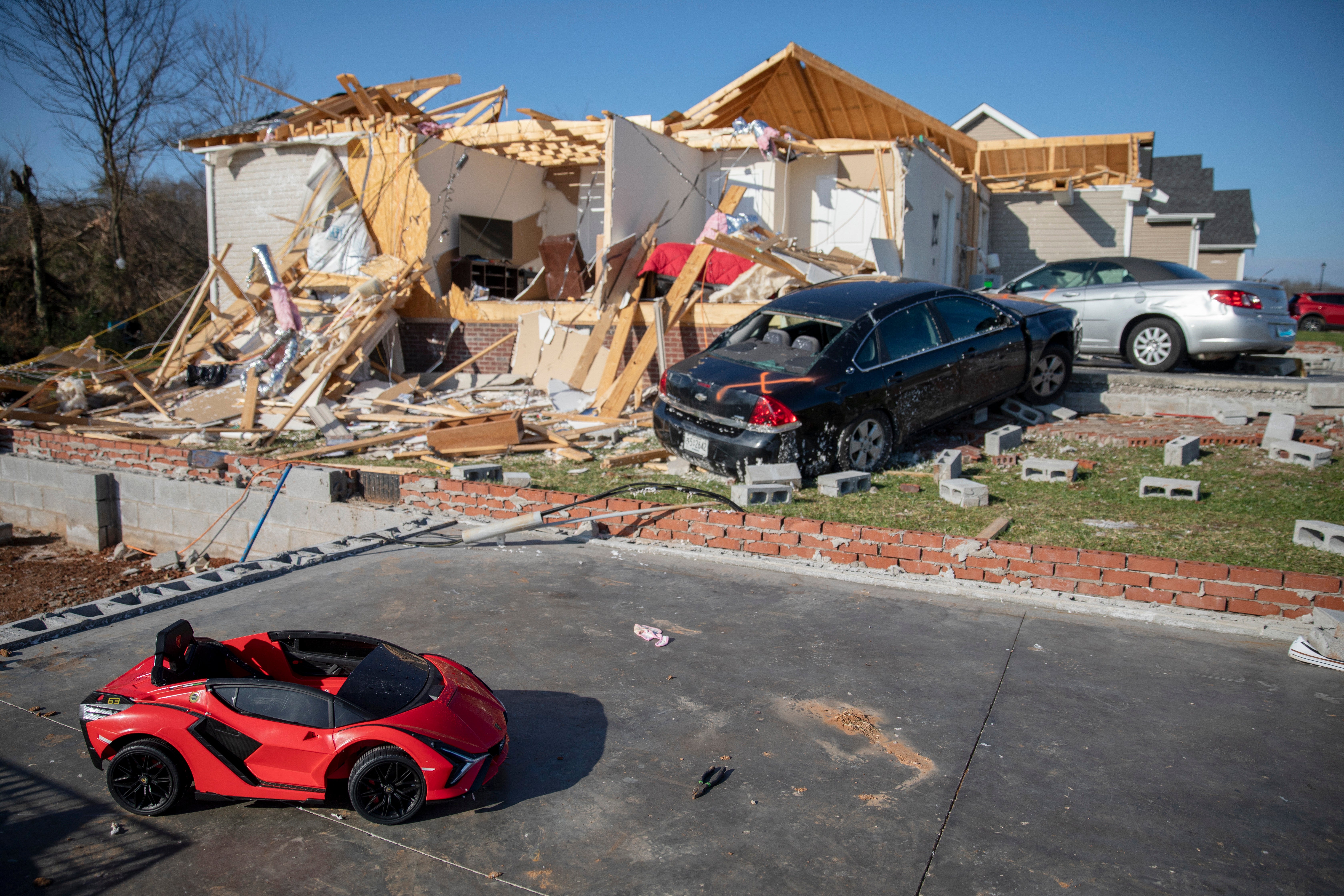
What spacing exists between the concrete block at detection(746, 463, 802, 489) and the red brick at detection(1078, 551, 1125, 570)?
2267 mm

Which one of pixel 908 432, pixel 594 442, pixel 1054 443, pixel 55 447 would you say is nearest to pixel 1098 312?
pixel 1054 443

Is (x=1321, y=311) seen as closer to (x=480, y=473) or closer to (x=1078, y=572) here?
(x=1078, y=572)

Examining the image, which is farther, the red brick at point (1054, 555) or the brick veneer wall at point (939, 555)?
the red brick at point (1054, 555)

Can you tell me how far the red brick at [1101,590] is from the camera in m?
5.12

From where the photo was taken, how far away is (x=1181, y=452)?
25.1 feet

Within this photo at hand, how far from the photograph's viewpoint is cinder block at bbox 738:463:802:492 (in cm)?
→ 673

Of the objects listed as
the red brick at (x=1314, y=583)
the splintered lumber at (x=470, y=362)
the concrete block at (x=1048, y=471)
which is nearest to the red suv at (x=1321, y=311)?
the concrete block at (x=1048, y=471)

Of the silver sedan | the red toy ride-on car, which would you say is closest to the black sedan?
the silver sedan

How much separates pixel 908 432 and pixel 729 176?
32.1 feet

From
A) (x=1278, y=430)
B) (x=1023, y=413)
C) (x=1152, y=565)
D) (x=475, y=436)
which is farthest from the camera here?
(x=1023, y=413)

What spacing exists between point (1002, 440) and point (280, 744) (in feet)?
23.1

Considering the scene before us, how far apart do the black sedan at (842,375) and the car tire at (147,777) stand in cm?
479

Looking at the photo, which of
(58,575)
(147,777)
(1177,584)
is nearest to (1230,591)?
(1177,584)

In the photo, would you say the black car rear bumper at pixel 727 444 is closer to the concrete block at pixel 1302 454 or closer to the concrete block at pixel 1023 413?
the concrete block at pixel 1023 413
